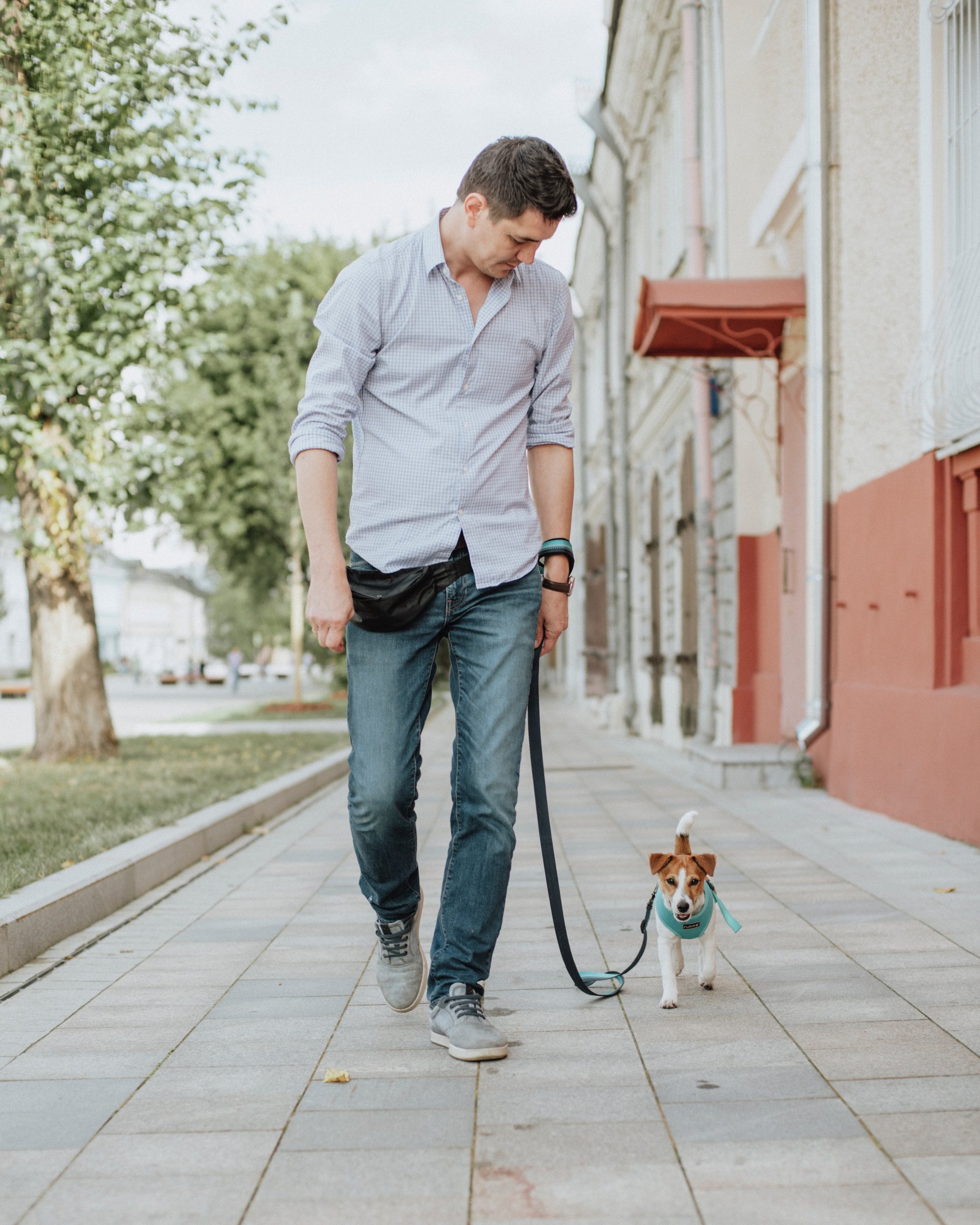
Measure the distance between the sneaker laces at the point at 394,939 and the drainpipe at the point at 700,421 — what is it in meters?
9.02

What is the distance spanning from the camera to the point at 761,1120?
8.65ft

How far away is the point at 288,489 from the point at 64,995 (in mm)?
21564

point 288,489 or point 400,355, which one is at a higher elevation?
point 288,489

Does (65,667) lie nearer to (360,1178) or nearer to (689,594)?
(689,594)

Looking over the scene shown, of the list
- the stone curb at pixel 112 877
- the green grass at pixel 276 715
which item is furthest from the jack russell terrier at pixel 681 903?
the green grass at pixel 276 715

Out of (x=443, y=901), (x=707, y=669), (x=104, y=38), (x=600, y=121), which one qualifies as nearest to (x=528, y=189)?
(x=443, y=901)

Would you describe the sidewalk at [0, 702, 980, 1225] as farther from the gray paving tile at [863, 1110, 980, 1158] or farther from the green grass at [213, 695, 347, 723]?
the green grass at [213, 695, 347, 723]

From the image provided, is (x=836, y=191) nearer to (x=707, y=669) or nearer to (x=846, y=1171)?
(x=707, y=669)

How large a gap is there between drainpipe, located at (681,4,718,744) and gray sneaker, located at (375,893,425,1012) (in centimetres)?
894

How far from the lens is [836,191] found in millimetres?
8523

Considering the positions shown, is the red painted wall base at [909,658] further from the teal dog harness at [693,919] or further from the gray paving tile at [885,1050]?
the gray paving tile at [885,1050]

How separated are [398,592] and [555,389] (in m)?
0.72

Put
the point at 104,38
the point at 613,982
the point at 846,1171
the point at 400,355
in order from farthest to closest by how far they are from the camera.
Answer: the point at 104,38 → the point at 613,982 → the point at 400,355 → the point at 846,1171

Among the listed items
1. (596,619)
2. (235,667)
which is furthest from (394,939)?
(235,667)
